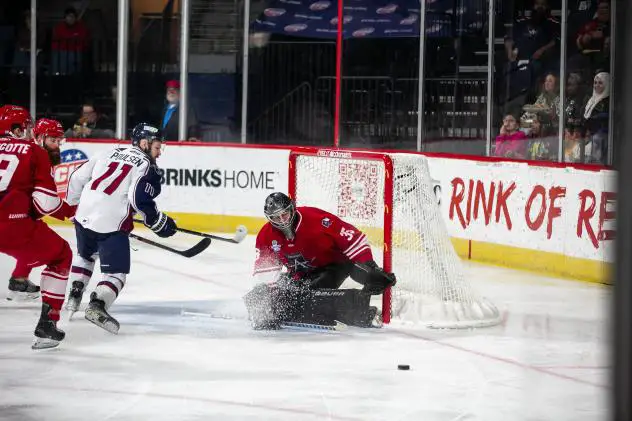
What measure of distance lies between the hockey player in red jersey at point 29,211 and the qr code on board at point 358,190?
1.69 m

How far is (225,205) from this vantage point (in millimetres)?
10117

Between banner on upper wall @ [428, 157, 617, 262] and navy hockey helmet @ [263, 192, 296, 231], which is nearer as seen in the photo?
navy hockey helmet @ [263, 192, 296, 231]

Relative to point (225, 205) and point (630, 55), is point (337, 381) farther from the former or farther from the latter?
point (225, 205)

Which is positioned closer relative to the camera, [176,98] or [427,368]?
[427,368]

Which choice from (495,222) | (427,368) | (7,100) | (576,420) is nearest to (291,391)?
(427,368)

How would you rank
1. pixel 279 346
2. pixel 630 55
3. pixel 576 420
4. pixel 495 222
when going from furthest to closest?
pixel 495 222, pixel 279 346, pixel 576 420, pixel 630 55

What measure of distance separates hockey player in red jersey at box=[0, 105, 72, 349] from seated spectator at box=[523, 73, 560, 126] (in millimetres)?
4571

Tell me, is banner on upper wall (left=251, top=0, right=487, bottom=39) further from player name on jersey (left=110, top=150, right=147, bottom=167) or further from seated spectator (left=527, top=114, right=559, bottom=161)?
player name on jersey (left=110, top=150, right=147, bottom=167)

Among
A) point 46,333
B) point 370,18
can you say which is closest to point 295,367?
point 46,333

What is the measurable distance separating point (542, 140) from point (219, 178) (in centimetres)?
313

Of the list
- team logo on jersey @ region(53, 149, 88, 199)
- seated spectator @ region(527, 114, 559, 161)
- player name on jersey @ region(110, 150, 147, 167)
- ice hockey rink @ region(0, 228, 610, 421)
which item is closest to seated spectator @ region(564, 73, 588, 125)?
seated spectator @ region(527, 114, 559, 161)

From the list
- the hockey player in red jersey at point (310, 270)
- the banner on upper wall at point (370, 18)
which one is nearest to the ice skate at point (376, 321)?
the hockey player in red jersey at point (310, 270)

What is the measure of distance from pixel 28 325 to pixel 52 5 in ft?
21.2

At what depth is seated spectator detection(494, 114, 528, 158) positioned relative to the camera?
27.9 feet
